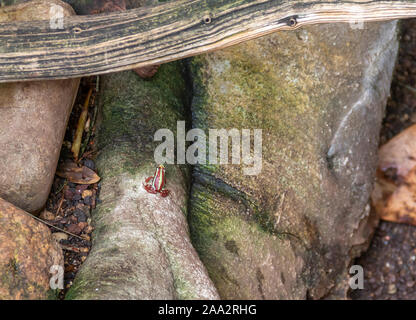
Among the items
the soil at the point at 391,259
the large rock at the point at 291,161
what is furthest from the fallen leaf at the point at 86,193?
the soil at the point at 391,259

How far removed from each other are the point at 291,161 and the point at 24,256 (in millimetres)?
2213

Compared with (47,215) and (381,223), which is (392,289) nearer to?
(381,223)

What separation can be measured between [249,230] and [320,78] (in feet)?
4.82

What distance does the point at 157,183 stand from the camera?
3377 mm

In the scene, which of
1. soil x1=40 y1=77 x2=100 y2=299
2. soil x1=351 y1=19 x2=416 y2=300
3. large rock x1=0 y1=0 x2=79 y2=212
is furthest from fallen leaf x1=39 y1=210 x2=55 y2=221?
soil x1=351 y1=19 x2=416 y2=300

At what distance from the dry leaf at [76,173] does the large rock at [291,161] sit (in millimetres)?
770

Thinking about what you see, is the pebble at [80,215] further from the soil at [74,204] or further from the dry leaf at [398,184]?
the dry leaf at [398,184]

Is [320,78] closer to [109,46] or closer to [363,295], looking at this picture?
[109,46]

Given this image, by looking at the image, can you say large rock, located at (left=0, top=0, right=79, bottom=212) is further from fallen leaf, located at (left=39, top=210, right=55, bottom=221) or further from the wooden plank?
the wooden plank

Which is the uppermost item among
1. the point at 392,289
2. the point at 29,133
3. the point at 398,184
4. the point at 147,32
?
the point at 147,32

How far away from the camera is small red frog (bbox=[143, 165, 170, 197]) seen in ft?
11.0

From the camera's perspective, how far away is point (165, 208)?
3.35 metres

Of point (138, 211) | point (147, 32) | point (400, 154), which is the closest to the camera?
point (147, 32)

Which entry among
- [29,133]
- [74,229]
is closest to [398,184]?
[74,229]
